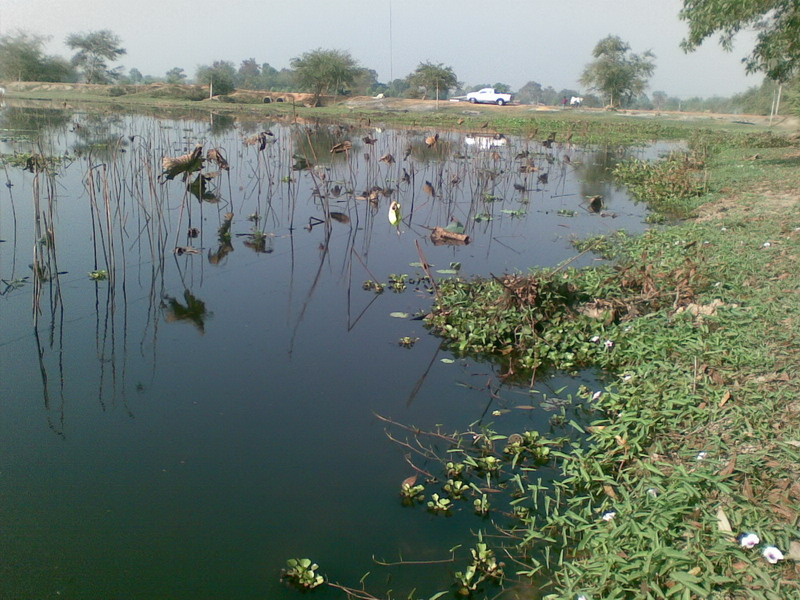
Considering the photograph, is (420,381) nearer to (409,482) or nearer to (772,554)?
(409,482)

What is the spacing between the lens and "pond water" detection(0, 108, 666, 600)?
2359 mm

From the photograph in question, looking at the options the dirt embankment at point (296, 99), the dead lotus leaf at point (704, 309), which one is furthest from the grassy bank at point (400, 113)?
the dead lotus leaf at point (704, 309)

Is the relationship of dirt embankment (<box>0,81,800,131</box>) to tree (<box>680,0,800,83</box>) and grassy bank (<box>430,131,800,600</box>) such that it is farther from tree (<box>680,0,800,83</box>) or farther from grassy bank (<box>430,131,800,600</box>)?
grassy bank (<box>430,131,800,600</box>)

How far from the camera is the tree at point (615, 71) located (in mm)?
38688

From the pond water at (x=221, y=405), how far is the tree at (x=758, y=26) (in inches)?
237

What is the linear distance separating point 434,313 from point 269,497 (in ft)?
7.40

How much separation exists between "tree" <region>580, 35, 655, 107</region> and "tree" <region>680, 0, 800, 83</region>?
90.3 ft

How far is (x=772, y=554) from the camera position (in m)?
1.91

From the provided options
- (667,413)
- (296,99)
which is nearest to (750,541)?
(667,413)

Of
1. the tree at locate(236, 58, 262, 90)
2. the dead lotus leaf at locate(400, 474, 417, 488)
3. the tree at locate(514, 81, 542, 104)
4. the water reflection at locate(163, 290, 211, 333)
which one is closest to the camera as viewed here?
the dead lotus leaf at locate(400, 474, 417, 488)

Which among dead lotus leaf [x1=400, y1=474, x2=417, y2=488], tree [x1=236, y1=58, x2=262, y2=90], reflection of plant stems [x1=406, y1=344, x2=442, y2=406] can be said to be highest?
tree [x1=236, y1=58, x2=262, y2=90]

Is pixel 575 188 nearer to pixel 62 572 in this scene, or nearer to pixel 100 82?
pixel 62 572

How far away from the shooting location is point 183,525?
8.14 feet

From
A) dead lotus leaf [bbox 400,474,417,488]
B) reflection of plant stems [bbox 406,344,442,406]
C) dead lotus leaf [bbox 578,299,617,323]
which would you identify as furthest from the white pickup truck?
dead lotus leaf [bbox 400,474,417,488]
